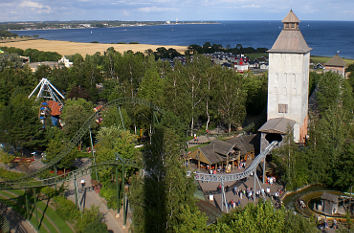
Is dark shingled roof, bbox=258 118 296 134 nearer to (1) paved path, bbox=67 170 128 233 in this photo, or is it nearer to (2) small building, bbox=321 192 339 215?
(2) small building, bbox=321 192 339 215

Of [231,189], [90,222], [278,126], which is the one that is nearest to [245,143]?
[278,126]

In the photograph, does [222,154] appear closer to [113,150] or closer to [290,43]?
[113,150]

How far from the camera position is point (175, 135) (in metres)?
27.5

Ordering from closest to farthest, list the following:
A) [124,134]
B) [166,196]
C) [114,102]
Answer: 1. [166,196]
2. [124,134]
3. [114,102]

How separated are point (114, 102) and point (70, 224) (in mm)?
17609

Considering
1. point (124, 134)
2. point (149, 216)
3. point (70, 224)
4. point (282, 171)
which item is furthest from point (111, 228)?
point (282, 171)

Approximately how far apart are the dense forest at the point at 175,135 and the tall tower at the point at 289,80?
7.02ft

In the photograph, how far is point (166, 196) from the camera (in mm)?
19938

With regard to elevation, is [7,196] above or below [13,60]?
below

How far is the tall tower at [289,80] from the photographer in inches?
1468

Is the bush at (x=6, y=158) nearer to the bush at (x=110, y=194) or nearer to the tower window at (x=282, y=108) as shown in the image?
the bush at (x=110, y=194)

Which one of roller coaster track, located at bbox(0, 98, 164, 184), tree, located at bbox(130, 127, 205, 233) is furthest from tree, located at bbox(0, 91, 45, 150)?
tree, located at bbox(130, 127, 205, 233)

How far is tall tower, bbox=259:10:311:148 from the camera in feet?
122

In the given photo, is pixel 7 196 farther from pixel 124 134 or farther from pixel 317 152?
pixel 317 152
